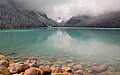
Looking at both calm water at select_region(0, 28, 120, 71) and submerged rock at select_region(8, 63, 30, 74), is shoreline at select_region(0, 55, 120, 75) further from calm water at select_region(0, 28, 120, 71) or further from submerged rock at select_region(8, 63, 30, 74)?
calm water at select_region(0, 28, 120, 71)

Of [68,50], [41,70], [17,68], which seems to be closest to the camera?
[41,70]

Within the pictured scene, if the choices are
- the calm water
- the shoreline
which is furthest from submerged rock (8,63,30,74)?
the calm water

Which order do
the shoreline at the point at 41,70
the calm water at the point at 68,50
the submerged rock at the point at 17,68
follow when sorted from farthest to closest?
the calm water at the point at 68,50 < the submerged rock at the point at 17,68 < the shoreline at the point at 41,70

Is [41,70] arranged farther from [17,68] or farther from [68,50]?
[68,50]

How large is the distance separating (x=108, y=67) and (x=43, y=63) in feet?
25.5

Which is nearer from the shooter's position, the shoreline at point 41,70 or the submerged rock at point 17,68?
the shoreline at point 41,70

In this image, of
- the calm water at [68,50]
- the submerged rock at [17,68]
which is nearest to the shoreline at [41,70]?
the submerged rock at [17,68]

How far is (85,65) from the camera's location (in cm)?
2255

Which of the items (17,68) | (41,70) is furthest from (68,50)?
(17,68)

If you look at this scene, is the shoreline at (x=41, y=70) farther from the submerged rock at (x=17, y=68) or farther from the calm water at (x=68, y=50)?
the calm water at (x=68, y=50)

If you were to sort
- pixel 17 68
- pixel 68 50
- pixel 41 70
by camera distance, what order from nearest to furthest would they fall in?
1. pixel 41 70
2. pixel 17 68
3. pixel 68 50

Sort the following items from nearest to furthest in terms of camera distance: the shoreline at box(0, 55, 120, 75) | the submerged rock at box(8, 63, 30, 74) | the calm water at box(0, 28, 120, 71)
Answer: the shoreline at box(0, 55, 120, 75) < the submerged rock at box(8, 63, 30, 74) < the calm water at box(0, 28, 120, 71)

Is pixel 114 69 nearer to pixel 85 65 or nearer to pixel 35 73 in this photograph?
pixel 85 65

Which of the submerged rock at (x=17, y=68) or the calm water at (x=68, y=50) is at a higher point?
the submerged rock at (x=17, y=68)
